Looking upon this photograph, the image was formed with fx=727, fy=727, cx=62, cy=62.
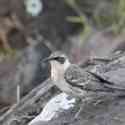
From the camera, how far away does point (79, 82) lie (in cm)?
802

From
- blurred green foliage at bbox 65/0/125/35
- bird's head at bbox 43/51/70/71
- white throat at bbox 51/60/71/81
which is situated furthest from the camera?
blurred green foliage at bbox 65/0/125/35

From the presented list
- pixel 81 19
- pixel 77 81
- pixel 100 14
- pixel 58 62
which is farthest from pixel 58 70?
pixel 100 14

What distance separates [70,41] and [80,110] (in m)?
6.27

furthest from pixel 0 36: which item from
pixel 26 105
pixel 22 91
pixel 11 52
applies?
pixel 26 105

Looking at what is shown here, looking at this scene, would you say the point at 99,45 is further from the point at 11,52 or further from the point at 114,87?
the point at 114,87

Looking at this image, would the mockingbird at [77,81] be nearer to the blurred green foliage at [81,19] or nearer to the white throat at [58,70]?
the white throat at [58,70]

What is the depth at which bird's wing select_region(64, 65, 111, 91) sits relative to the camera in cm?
785

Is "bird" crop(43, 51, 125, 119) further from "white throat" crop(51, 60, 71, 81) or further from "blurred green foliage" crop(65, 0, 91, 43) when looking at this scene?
"blurred green foliage" crop(65, 0, 91, 43)

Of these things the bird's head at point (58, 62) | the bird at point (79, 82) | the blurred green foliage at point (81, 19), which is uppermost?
the blurred green foliage at point (81, 19)

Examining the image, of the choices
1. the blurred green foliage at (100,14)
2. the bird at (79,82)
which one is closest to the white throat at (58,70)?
the bird at (79,82)

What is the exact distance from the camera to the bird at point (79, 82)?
25.4 ft

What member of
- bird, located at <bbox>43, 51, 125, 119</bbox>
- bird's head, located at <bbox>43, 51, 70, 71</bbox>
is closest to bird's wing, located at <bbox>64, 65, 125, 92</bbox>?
bird, located at <bbox>43, 51, 125, 119</bbox>

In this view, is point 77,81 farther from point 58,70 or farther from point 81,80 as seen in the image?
point 58,70

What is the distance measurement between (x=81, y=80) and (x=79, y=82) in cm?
3
